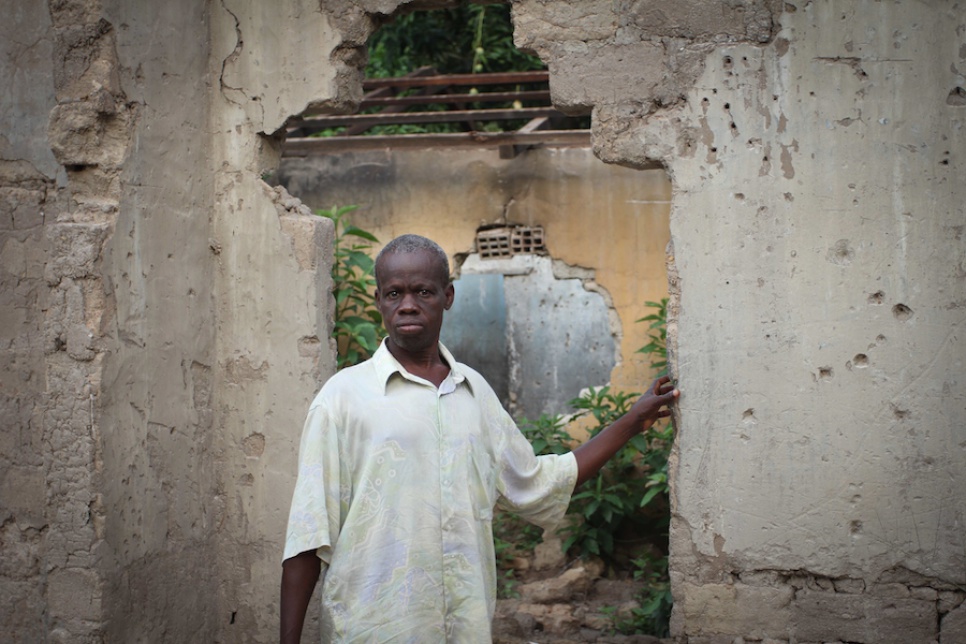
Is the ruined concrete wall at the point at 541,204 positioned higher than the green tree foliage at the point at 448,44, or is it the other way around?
the green tree foliage at the point at 448,44

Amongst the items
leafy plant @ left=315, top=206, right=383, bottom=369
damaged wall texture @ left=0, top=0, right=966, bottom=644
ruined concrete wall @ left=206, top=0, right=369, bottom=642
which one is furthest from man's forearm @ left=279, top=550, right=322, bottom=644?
leafy plant @ left=315, top=206, right=383, bottom=369

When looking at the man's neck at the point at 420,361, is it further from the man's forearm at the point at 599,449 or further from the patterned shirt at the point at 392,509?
the man's forearm at the point at 599,449

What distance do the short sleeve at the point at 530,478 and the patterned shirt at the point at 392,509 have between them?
0.17m

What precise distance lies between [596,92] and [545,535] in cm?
327

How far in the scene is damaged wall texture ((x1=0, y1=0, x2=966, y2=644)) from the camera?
3.51 metres

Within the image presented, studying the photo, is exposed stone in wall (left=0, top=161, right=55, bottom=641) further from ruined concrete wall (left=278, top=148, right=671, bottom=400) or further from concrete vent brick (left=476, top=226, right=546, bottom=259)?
concrete vent brick (left=476, top=226, right=546, bottom=259)

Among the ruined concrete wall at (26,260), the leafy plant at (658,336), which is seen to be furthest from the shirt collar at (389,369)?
the leafy plant at (658,336)

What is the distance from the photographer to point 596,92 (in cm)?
379

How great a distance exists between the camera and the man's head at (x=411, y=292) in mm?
2613

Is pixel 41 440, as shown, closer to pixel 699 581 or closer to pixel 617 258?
pixel 699 581

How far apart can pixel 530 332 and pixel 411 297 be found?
5542 mm

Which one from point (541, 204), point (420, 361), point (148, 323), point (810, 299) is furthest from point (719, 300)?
point (541, 204)

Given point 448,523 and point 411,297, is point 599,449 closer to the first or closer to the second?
point 448,523

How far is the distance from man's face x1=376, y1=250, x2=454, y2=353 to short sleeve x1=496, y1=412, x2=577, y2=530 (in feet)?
1.27
